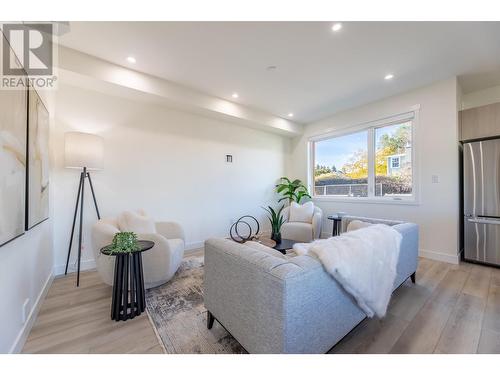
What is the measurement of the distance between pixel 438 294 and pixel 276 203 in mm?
3449

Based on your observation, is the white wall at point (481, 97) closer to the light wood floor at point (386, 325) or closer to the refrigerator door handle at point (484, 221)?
the refrigerator door handle at point (484, 221)

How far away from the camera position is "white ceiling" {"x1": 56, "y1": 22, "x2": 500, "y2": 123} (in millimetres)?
2123

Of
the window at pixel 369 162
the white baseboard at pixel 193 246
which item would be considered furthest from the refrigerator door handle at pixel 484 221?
the white baseboard at pixel 193 246

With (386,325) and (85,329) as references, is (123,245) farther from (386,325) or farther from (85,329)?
(386,325)

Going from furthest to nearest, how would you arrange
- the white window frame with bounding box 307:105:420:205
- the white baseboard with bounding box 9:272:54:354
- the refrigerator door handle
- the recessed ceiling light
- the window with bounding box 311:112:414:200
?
the window with bounding box 311:112:414:200, the white window frame with bounding box 307:105:420:205, the refrigerator door handle, the recessed ceiling light, the white baseboard with bounding box 9:272:54:354

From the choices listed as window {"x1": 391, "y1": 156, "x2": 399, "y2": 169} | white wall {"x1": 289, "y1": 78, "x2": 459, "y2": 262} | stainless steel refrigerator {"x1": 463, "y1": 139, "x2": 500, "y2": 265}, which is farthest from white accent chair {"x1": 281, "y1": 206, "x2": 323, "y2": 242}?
stainless steel refrigerator {"x1": 463, "y1": 139, "x2": 500, "y2": 265}

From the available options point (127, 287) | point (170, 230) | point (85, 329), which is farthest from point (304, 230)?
point (85, 329)

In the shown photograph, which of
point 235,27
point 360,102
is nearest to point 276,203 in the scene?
point 360,102

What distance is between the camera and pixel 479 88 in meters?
3.37

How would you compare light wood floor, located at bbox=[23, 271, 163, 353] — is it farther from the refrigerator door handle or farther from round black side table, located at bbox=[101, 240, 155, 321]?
the refrigerator door handle

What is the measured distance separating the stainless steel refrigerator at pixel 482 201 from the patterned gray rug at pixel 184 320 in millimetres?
3610

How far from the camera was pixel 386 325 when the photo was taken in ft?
5.53

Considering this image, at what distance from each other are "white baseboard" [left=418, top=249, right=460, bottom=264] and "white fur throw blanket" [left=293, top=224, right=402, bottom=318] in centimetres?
230
